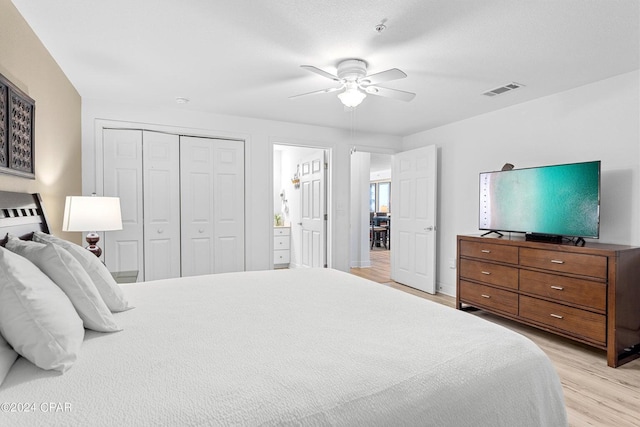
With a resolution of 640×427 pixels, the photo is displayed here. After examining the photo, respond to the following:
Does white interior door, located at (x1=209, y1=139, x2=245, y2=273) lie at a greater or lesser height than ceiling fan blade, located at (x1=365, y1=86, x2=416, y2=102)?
lesser

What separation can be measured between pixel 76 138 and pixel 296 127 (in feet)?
8.09

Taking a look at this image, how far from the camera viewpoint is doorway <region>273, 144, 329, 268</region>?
502 centimetres

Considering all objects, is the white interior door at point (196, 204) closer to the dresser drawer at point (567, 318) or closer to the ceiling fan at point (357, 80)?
the ceiling fan at point (357, 80)

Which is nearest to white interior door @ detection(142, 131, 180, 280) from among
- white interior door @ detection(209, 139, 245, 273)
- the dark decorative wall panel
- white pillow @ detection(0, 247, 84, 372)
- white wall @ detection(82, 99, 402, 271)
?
white wall @ detection(82, 99, 402, 271)

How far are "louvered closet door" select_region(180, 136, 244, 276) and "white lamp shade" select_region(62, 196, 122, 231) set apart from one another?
1.33 metres

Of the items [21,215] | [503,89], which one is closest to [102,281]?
[21,215]

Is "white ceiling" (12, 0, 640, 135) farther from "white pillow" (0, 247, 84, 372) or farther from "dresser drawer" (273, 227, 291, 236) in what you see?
"dresser drawer" (273, 227, 291, 236)

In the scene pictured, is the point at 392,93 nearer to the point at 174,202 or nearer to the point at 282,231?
the point at 174,202

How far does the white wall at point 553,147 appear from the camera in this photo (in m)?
2.85

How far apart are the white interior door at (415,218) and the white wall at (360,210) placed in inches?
53.1

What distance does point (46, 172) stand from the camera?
2430 millimetres

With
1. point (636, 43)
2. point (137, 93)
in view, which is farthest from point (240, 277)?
point (636, 43)

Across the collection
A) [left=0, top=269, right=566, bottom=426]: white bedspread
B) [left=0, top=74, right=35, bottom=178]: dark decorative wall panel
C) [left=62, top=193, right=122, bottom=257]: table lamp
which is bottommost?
[left=0, top=269, right=566, bottom=426]: white bedspread

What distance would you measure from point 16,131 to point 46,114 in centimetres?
68
